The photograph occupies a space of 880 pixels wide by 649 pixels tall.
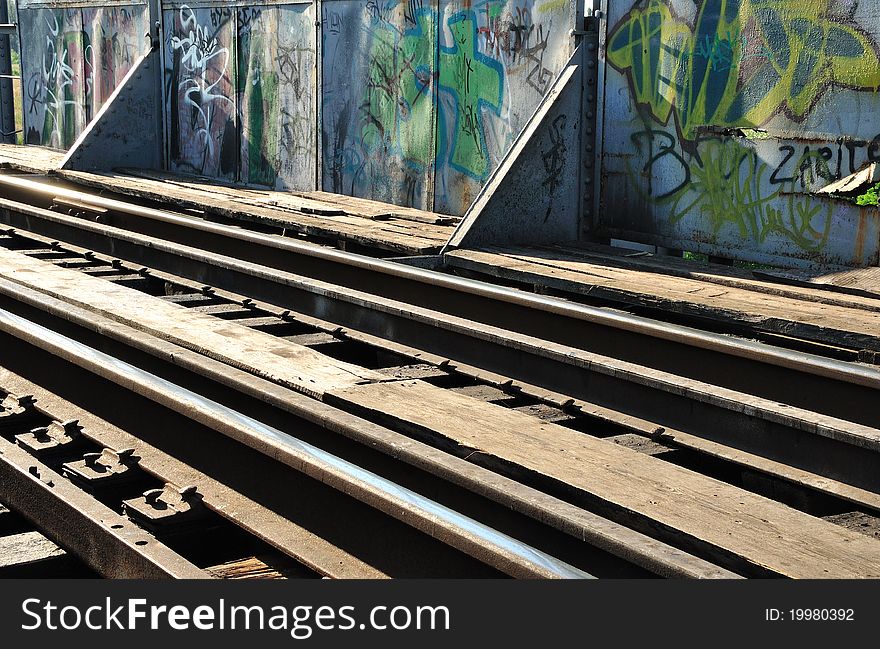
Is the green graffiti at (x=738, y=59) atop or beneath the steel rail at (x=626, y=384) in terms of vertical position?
atop

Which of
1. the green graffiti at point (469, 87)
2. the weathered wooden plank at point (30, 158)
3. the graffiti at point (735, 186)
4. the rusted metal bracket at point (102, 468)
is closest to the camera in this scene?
the rusted metal bracket at point (102, 468)

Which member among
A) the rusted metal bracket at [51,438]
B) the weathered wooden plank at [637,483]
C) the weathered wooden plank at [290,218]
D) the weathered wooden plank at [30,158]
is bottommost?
the rusted metal bracket at [51,438]

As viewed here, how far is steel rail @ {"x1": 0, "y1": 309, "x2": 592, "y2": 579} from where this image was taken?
10.6ft

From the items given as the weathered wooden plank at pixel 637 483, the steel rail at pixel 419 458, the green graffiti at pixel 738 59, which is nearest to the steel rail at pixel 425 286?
the weathered wooden plank at pixel 637 483

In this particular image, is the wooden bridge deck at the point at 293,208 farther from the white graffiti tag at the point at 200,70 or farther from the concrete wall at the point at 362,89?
the white graffiti tag at the point at 200,70

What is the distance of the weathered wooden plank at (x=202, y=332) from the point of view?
546cm

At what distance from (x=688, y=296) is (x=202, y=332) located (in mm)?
3069

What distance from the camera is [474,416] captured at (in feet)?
16.1

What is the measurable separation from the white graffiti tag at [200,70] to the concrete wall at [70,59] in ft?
3.80

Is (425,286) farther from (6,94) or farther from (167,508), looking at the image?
(6,94)

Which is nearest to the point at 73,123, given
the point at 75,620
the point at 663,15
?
the point at 663,15

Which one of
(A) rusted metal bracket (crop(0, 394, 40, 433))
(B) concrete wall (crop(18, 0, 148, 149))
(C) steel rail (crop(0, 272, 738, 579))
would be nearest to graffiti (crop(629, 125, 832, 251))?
(C) steel rail (crop(0, 272, 738, 579))

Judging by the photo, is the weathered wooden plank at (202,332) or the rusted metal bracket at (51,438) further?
the weathered wooden plank at (202,332)

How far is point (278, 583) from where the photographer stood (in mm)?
3092
